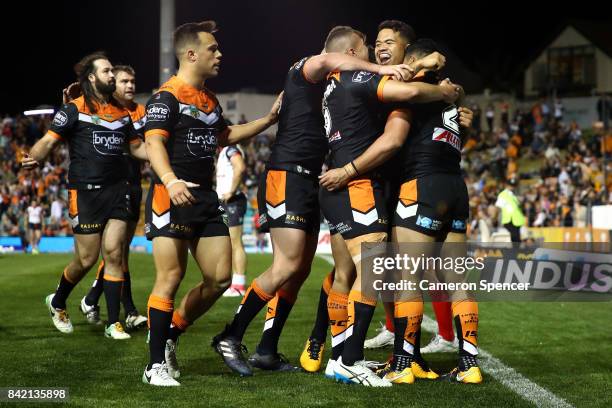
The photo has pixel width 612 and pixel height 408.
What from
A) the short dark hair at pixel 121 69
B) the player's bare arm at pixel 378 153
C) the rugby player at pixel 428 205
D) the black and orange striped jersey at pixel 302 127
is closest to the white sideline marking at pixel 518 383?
the rugby player at pixel 428 205

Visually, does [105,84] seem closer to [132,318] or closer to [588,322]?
[132,318]

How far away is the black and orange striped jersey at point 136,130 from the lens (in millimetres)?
8717

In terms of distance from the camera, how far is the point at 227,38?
5584 centimetres

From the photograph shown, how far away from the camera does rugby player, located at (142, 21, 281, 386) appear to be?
600 centimetres

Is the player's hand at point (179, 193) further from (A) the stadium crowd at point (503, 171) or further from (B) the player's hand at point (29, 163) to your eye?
(A) the stadium crowd at point (503, 171)

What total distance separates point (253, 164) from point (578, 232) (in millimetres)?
21766

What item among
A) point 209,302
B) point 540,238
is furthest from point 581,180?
point 209,302

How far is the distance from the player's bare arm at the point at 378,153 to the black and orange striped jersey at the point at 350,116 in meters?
0.16

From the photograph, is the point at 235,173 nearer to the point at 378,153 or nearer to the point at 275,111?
the point at 275,111

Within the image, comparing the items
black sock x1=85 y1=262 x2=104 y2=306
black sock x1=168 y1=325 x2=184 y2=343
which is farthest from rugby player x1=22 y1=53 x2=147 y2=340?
black sock x1=168 y1=325 x2=184 y2=343

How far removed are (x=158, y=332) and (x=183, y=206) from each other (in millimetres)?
846

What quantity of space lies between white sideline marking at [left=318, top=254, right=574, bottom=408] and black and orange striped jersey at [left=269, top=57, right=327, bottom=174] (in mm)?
1909

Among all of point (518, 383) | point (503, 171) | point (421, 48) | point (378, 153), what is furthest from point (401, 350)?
point (503, 171)

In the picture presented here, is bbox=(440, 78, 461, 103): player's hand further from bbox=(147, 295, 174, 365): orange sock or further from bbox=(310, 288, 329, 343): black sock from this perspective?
bbox=(147, 295, 174, 365): orange sock
